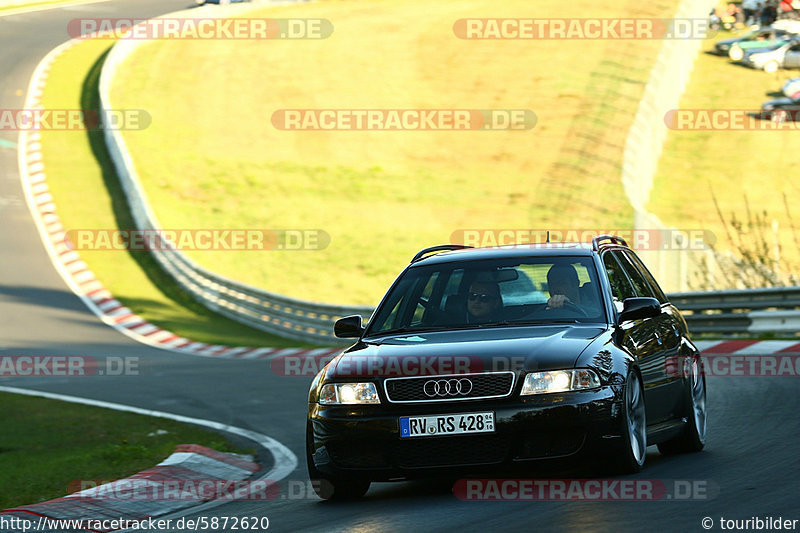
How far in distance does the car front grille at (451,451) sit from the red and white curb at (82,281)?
44.7 feet

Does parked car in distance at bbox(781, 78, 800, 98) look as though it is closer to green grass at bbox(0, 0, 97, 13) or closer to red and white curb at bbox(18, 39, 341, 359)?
red and white curb at bbox(18, 39, 341, 359)

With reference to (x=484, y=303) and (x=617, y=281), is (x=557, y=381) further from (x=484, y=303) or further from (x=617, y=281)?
(x=617, y=281)

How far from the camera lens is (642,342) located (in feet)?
27.6

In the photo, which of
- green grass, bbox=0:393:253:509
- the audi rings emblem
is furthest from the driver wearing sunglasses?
green grass, bbox=0:393:253:509

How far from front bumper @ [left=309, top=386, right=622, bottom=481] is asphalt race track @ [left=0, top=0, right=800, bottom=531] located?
246mm

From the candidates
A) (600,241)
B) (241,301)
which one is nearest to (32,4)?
(241,301)

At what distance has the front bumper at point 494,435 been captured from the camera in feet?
23.7

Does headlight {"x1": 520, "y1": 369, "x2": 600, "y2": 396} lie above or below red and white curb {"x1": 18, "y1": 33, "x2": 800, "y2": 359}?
above

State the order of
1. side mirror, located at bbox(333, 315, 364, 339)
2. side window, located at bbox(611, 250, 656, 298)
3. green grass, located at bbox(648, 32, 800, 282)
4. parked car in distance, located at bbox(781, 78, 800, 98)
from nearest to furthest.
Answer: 1. side mirror, located at bbox(333, 315, 364, 339)
2. side window, located at bbox(611, 250, 656, 298)
3. green grass, located at bbox(648, 32, 800, 282)
4. parked car in distance, located at bbox(781, 78, 800, 98)

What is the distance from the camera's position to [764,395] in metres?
12.4

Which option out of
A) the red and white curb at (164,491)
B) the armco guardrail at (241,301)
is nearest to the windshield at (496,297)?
the red and white curb at (164,491)

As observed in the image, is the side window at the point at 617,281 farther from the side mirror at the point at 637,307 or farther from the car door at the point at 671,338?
the car door at the point at 671,338

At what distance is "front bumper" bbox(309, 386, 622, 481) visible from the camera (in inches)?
284

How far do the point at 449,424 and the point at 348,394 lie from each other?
68 cm
